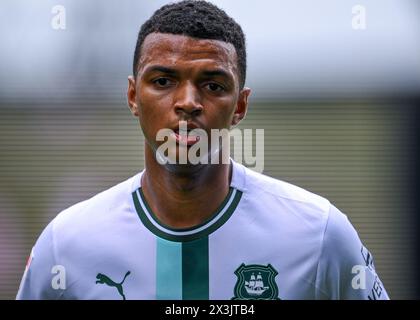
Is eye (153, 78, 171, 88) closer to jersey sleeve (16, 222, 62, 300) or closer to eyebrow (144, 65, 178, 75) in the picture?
eyebrow (144, 65, 178, 75)

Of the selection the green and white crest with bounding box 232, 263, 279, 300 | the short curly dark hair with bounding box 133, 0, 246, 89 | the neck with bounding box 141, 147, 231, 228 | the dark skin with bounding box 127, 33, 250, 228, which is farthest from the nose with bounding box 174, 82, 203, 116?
the green and white crest with bounding box 232, 263, 279, 300

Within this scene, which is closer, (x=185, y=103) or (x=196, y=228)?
(x=185, y=103)

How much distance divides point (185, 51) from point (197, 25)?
0.11 meters

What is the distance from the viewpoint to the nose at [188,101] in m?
2.62

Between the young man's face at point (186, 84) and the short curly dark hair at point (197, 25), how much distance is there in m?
0.03

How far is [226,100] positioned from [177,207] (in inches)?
18.9

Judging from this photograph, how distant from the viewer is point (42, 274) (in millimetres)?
2939

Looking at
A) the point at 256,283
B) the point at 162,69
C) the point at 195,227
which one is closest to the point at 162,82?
the point at 162,69

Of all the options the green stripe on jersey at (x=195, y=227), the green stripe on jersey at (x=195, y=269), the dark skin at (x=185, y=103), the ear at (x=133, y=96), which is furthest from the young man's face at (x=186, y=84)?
the green stripe on jersey at (x=195, y=269)

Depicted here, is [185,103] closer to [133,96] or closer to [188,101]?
[188,101]

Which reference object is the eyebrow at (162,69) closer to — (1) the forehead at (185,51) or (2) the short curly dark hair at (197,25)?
(1) the forehead at (185,51)

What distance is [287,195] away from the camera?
9.93ft

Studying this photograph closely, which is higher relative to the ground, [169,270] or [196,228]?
[196,228]
